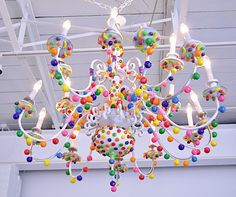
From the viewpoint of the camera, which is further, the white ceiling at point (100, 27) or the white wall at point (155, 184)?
the white wall at point (155, 184)

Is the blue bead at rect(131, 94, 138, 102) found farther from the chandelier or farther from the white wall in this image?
the white wall

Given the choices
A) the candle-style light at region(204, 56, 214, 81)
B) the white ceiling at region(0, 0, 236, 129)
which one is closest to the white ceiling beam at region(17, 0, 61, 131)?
the white ceiling at region(0, 0, 236, 129)

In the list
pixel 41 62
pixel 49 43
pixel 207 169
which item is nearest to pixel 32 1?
pixel 41 62

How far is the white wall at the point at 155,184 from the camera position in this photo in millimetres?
5387

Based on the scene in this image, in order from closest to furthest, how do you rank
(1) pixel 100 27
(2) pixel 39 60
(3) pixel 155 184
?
(1) pixel 100 27, (2) pixel 39 60, (3) pixel 155 184

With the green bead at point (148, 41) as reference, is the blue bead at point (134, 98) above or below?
below

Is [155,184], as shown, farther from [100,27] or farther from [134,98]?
[134,98]

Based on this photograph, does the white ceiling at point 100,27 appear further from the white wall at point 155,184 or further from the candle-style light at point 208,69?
the white wall at point 155,184

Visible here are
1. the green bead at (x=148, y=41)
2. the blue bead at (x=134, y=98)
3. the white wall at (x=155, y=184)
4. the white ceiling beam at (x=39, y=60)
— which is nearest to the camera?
the green bead at (x=148, y=41)

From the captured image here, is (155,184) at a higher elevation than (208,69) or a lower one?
higher

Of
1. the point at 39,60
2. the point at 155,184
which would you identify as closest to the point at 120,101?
the point at 39,60

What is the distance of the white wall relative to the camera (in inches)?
212

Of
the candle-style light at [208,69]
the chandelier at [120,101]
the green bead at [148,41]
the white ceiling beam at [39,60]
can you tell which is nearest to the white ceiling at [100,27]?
the white ceiling beam at [39,60]

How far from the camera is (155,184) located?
546 centimetres
